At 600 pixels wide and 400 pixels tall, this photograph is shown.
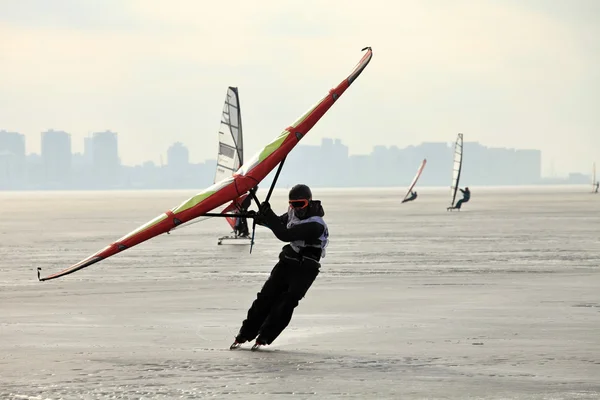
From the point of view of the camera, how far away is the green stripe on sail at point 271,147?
43.4ft

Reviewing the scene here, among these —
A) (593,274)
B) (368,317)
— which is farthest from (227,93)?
(368,317)

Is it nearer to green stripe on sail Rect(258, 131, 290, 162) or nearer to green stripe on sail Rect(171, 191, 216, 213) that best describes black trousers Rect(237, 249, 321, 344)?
green stripe on sail Rect(171, 191, 216, 213)

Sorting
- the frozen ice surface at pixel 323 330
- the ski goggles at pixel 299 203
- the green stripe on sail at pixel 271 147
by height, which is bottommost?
the frozen ice surface at pixel 323 330

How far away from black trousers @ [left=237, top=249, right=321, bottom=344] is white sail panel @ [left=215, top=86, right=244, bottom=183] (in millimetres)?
28406

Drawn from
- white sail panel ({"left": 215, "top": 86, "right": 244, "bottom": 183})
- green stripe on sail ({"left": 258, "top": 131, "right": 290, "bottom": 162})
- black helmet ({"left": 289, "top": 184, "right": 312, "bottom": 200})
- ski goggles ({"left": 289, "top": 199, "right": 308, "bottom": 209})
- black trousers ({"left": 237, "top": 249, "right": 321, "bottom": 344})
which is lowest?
black trousers ({"left": 237, "top": 249, "right": 321, "bottom": 344})

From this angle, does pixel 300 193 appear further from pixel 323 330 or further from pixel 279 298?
pixel 323 330

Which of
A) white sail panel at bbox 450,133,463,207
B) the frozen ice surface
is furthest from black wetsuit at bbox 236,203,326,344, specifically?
white sail panel at bbox 450,133,463,207

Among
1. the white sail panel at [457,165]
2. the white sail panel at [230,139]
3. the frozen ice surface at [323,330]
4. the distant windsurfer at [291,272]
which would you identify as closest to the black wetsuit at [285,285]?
the distant windsurfer at [291,272]

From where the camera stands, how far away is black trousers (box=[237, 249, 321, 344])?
12.3 metres

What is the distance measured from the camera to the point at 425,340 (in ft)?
43.2

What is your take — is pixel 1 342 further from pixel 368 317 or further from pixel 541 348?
pixel 541 348

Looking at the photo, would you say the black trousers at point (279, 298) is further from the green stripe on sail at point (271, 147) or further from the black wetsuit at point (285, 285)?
the green stripe on sail at point (271, 147)

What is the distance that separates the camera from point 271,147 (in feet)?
43.5

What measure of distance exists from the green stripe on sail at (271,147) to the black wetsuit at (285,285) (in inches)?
38.6
